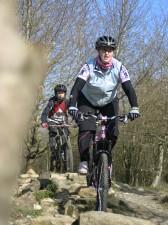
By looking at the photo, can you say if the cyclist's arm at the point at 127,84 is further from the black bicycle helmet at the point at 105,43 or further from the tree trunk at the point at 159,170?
the tree trunk at the point at 159,170

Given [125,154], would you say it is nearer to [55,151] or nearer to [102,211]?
[55,151]

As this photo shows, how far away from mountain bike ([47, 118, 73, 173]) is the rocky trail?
7.72 feet

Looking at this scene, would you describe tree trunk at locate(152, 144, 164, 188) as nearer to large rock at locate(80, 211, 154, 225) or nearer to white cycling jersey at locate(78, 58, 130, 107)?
white cycling jersey at locate(78, 58, 130, 107)

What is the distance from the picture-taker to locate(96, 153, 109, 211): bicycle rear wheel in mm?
6078

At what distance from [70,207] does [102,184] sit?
0.85m

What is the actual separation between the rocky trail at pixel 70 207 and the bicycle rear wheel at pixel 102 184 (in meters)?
0.16

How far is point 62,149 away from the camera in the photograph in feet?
38.7

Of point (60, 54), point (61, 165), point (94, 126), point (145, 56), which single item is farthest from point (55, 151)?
point (145, 56)

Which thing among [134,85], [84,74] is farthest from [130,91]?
[134,85]

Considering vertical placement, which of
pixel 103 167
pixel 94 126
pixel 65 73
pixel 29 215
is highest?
pixel 65 73

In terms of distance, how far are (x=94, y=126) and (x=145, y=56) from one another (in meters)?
11.7

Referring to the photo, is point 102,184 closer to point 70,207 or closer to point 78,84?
point 70,207

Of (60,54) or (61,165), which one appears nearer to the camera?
(61,165)

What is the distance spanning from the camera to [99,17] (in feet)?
55.5
